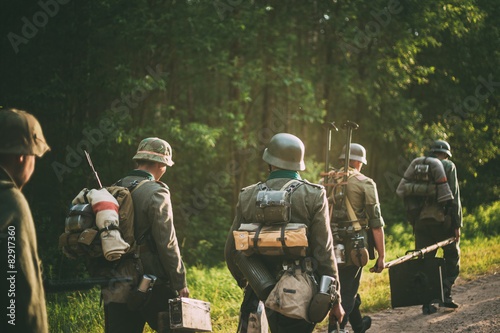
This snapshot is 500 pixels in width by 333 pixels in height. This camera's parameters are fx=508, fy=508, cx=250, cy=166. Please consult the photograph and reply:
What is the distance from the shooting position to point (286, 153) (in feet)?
11.9

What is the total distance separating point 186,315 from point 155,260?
46 centimetres

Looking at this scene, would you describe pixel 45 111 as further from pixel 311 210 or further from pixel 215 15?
pixel 311 210

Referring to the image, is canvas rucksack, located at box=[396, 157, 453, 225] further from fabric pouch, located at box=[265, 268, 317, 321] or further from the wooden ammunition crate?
the wooden ammunition crate

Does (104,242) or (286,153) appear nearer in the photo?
(104,242)

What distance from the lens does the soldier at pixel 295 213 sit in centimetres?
339

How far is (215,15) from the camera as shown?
41.2 feet

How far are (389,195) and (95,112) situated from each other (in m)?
12.8

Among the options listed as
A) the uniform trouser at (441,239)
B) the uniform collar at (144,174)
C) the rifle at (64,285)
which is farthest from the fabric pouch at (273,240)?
the uniform trouser at (441,239)

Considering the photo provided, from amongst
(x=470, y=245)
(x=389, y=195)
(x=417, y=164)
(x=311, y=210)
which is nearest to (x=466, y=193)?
(x=389, y=195)

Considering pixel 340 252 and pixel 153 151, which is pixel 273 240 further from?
pixel 340 252

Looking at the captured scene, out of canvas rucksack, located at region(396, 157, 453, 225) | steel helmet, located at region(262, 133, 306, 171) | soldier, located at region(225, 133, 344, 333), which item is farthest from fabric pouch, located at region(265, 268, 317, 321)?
canvas rucksack, located at region(396, 157, 453, 225)

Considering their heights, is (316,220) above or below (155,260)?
above

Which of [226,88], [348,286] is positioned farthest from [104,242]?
[226,88]

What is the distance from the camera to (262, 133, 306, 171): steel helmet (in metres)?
3.62
